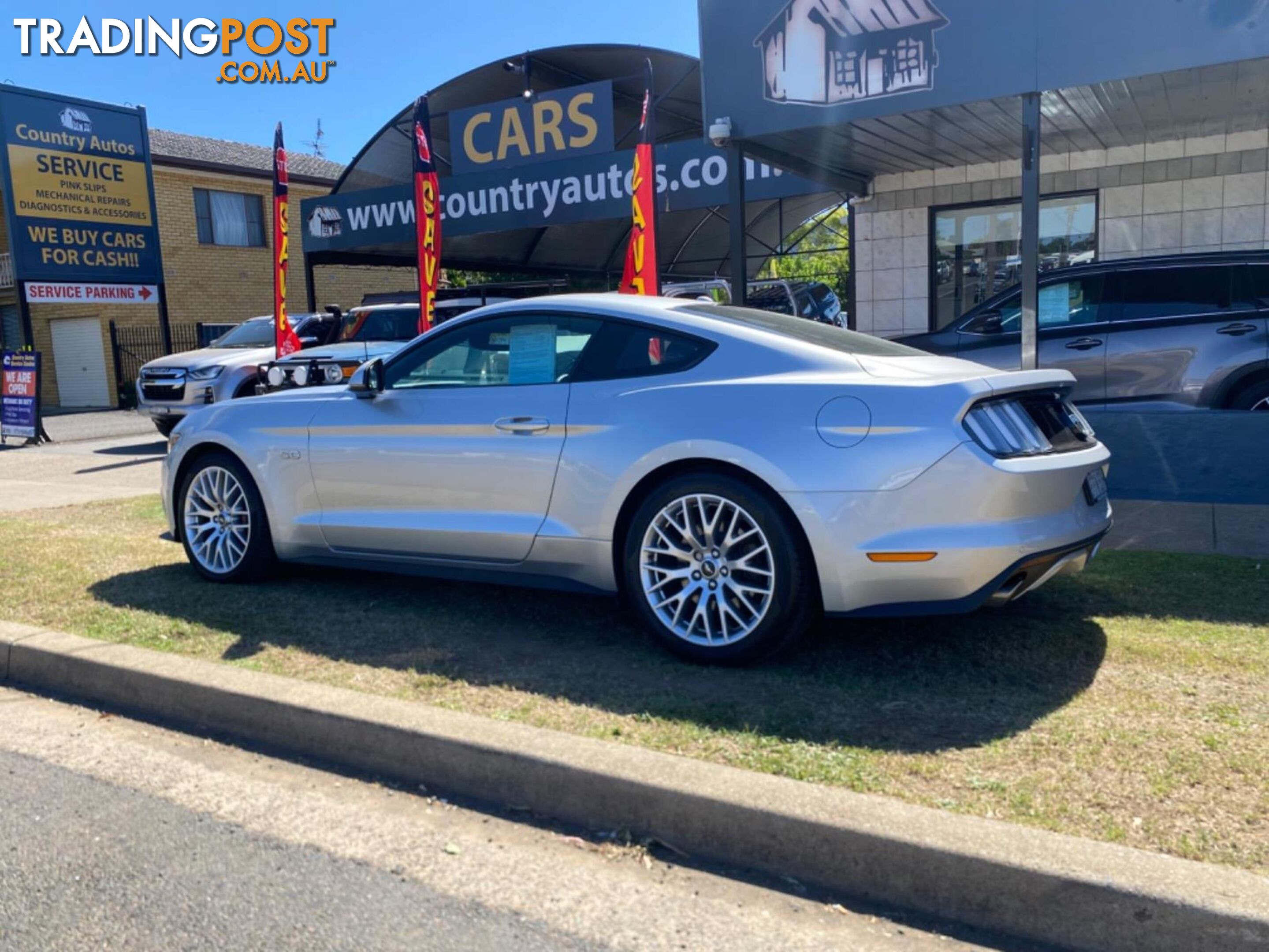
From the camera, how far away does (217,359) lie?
48.6ft

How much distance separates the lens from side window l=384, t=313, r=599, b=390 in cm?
495

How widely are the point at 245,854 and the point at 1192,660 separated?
11.5 ft

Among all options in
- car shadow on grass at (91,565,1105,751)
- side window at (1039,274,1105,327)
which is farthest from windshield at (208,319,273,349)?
side window at (1039,274,1105,327)

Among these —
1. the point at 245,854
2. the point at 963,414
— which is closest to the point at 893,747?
the point at 963,414

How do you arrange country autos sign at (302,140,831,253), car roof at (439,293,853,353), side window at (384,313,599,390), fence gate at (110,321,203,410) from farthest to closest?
fence gate at (110,321,203,410), country autos sign at (302,140,831,253), side window at (384,313,599,390), car roof at (439,293,853,353)

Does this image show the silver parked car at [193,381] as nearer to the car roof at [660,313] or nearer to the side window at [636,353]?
the car roof at [660,313]

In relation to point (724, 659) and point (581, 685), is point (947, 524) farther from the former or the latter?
point (581, 685)

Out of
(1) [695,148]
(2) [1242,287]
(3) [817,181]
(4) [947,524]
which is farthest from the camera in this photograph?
(1) [695,148]

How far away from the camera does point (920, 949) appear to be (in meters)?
2.77

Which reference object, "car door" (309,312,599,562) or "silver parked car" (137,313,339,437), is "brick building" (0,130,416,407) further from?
"car door" (309,312,599,562)

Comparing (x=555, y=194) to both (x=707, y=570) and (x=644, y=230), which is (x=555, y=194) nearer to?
(x=644, y=230)

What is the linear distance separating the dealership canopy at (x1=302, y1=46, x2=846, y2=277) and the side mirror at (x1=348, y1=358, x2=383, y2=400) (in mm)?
7172

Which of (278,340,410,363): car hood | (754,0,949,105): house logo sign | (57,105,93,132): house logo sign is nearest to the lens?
(754,0,949,105): house logo sign

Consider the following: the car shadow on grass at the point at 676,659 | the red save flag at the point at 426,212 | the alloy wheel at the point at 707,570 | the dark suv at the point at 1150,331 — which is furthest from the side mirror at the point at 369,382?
the red save flag at the point at 426,212
